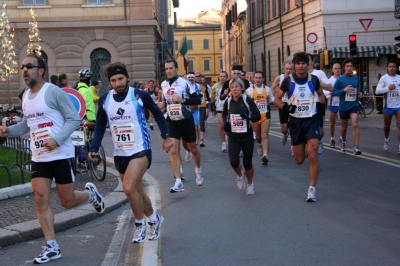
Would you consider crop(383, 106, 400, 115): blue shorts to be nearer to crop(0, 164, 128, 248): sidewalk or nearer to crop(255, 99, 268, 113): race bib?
crop(255, 99, 268, 113): race bib

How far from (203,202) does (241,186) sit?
0.87m

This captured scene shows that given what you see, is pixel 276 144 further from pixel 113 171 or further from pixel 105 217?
pixel 105 217

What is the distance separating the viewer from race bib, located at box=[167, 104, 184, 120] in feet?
34.0

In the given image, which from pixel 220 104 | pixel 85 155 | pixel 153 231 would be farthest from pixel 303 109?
pixel 220 104

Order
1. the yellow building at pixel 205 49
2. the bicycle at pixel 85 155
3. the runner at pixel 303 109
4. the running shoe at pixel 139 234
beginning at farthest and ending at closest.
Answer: the yellow building at pixel 205 49
the bicycle at pixel 85 155
the runner at pixel 303 109
the running shoe at pixel 139 234

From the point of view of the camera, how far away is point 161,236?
23.9 feet

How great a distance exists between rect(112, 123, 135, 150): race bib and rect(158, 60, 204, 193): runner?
335cm

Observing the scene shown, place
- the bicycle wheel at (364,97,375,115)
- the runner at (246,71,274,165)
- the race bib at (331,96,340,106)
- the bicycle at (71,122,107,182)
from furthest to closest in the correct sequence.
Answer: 1. the bicycle wheel at (364,97,375,115)
2. the race bib at (331,96,340,106)
3. the runner at (246,71,274,165)
4. the bicycle at (71,122,107,182)

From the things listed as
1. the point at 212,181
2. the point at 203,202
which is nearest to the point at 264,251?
the point at 203,202

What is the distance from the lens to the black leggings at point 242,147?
9789 mm

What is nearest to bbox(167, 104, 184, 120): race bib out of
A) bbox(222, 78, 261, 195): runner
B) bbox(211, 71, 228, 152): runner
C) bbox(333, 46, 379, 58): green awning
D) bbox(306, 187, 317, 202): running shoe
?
bbox(222, 78, 261, 195): runner

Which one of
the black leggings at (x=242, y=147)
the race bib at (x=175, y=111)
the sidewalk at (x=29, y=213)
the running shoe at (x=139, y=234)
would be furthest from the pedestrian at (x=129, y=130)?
the race bib at (x=175, y=111)

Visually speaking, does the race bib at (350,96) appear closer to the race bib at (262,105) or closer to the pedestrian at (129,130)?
the race bib at (262,105)

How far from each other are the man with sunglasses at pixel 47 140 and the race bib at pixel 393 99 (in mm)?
9264
